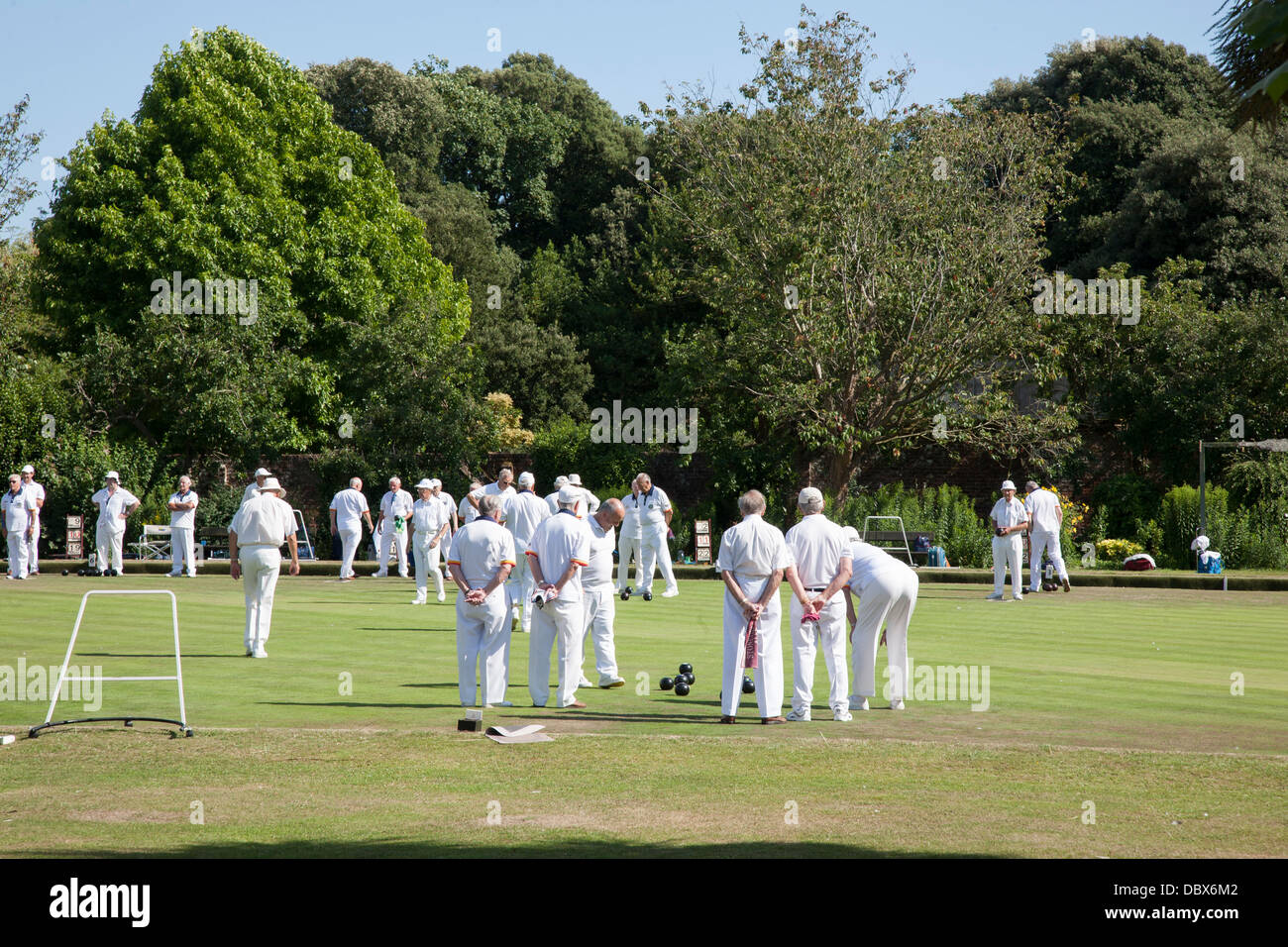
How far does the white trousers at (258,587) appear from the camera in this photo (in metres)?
13.8

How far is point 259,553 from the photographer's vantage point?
14.0 meters

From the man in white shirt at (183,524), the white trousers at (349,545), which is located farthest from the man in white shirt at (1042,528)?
the man in white shirt at (183,524)

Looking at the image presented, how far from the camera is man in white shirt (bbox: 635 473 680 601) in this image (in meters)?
21.0

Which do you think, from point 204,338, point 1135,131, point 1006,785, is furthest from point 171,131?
point 1006,785

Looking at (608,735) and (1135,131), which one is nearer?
(608,735)

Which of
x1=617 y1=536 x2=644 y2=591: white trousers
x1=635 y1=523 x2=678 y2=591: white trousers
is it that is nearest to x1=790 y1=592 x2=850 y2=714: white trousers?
x1=635 y1=523 x2=678 y2=591: white trousers

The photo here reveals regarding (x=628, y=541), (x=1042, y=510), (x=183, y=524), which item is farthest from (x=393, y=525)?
(x=1042, y=510)

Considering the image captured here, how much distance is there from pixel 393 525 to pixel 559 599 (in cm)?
1488

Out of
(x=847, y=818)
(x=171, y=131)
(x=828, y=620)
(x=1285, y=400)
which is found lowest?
(x=847, y=818)

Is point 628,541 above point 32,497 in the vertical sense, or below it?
below

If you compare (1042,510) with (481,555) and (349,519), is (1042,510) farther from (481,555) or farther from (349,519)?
(481,555)

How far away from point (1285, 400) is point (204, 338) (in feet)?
84.5

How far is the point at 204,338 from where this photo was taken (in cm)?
3284
